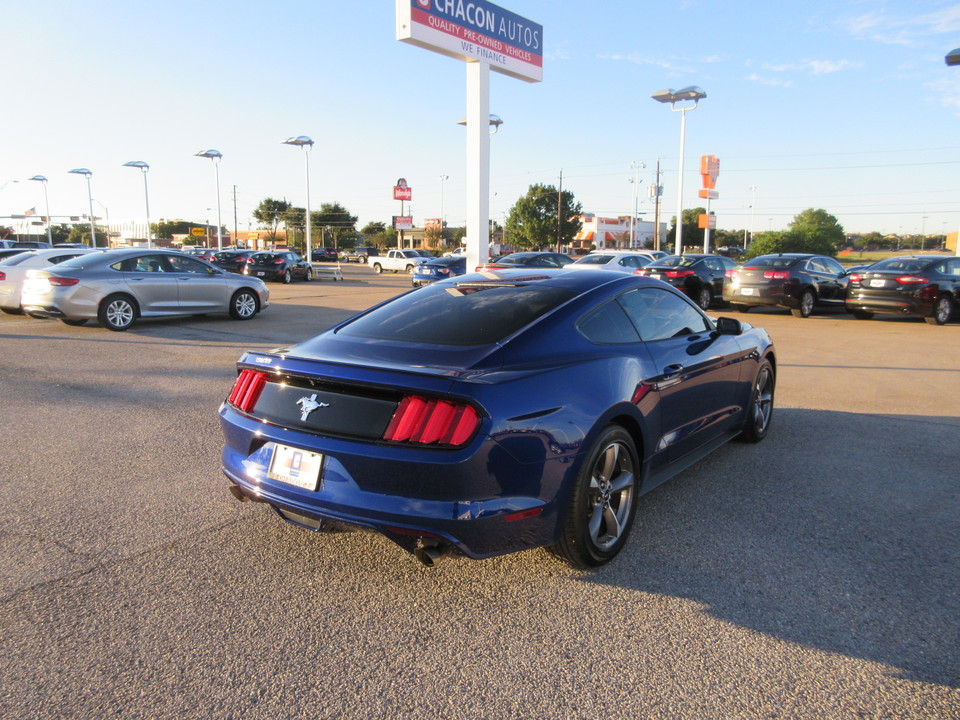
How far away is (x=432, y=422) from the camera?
9.70 ft

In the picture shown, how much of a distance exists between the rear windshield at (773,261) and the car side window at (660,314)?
42.8ft

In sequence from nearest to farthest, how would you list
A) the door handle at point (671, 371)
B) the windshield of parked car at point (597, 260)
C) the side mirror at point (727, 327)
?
the door handle at point (671, 371)
the side mirror at point (727, 327)
the windshield of parked car at point (597, 260)

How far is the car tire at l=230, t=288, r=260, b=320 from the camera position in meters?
14.4

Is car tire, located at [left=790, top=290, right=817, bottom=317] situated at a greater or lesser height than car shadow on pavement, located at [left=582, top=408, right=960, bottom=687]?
greater

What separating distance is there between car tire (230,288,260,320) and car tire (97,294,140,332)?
6.89 feet

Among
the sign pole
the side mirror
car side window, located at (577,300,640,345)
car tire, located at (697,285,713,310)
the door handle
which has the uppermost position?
the sign pole

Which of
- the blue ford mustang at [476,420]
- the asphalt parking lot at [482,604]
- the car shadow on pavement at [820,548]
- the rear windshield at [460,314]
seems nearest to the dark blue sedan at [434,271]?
the asphalt parking lot at [482,604]

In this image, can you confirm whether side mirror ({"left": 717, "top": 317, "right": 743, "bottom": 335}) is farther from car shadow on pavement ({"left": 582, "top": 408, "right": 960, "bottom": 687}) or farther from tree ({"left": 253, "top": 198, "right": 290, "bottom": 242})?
tree ({"left": 253, "top": 198, "right": 290, "bottom": 242})

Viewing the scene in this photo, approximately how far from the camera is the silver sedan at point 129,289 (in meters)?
11.9

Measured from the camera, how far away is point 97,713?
94.3 inches

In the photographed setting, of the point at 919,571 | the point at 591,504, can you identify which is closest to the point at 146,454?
the point at 591,504

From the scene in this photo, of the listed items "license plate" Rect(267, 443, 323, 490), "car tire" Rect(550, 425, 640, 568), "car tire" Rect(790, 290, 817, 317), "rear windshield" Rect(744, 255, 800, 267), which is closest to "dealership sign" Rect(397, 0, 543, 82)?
"rear windshield" Rect(744, 255, 800, 267)

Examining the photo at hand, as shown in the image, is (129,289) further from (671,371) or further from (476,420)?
(476,420)

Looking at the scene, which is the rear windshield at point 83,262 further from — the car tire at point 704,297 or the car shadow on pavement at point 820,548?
the car tire at point 704,297
